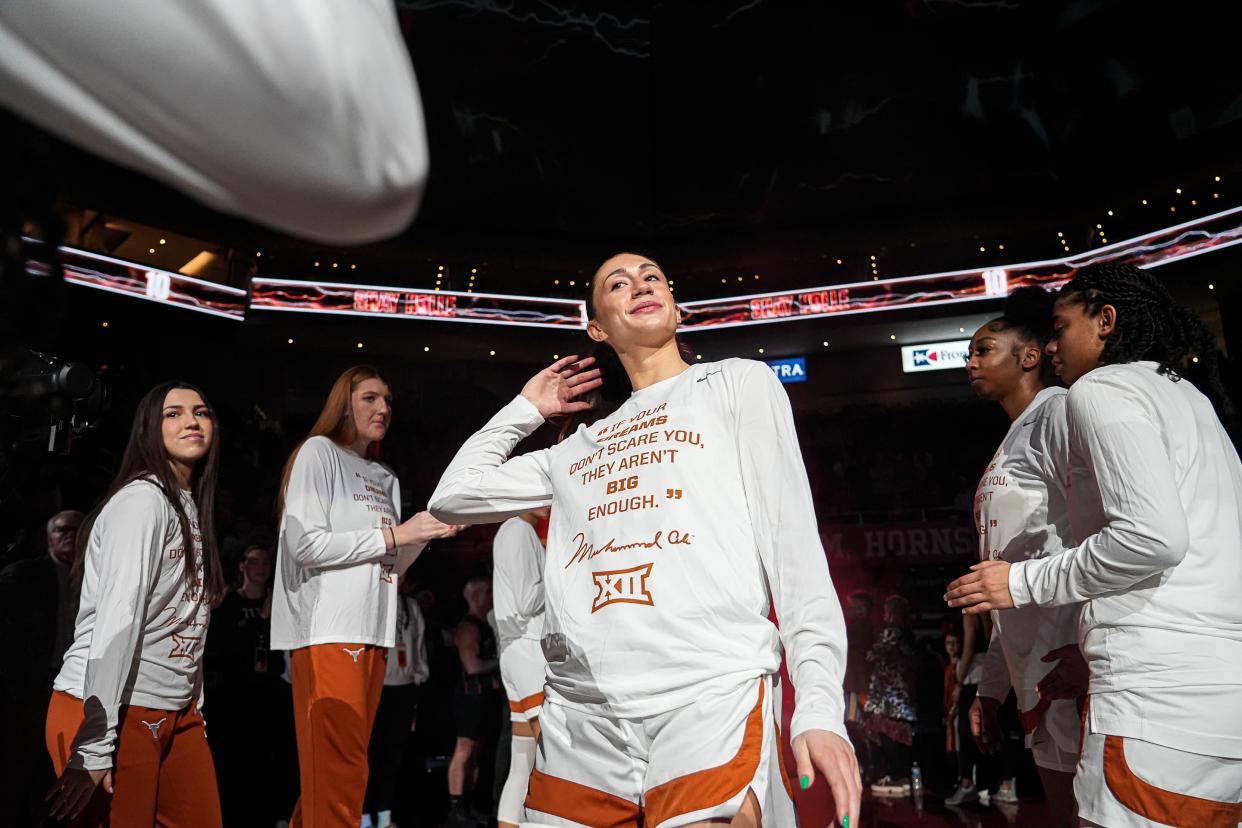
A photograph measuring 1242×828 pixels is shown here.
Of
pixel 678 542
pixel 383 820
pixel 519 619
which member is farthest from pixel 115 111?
pixel 383 820

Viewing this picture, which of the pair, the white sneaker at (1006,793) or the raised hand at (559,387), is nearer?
the raised hand at (559,387)

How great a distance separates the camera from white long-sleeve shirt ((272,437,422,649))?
10.8ft

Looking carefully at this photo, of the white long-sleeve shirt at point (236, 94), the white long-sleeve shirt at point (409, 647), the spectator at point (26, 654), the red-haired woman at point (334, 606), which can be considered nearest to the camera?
the white long-sleeve shirt at point (236, 94)

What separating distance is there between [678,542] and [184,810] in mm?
2086

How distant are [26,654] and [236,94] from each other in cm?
381

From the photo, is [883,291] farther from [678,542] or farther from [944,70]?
[678,542]

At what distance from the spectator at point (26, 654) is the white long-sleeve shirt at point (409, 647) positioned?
7.76 feet

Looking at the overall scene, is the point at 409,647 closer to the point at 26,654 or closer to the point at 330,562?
the point at 26,654

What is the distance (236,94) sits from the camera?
0.47 m

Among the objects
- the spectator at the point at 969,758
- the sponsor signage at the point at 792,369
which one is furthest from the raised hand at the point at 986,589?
the sponsor signage at the point at 792,369

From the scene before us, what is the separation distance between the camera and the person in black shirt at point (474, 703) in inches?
226

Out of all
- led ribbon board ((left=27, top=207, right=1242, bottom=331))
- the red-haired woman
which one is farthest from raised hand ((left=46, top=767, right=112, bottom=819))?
led ribbon board ((left=27, top=207, right=1242, bottom=331))
